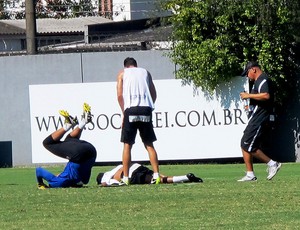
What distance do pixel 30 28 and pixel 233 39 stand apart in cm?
656

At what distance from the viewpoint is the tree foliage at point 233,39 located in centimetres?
2528

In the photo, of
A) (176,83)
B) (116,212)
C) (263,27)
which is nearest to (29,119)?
(176,83)

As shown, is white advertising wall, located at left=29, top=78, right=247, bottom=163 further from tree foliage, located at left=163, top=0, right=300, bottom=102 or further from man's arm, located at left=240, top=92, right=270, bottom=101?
man's arm, located at left=240, top=92, right=270, bottom=101

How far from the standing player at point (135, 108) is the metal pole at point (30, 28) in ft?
47.4

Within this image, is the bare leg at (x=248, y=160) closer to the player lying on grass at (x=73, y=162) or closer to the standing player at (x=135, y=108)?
the standing player at (x=135, y=108)

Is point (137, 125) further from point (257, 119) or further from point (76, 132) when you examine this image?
point (257, 119)

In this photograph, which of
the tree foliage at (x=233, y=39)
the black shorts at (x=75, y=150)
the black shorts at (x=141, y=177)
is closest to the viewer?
the black shorts at (x=75, y=150)

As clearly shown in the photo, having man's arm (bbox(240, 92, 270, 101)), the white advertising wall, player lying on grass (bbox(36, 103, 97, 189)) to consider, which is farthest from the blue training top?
the white advertising wall

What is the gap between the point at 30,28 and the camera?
2953cm

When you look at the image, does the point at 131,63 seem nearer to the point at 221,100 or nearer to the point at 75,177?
the point at 75,177

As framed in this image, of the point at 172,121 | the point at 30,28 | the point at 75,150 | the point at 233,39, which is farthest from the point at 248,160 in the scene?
the point at 30,28

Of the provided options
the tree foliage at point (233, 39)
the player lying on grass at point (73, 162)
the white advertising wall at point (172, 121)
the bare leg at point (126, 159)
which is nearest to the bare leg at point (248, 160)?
the bare leg at point (126, 159)

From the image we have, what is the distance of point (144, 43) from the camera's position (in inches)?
1157

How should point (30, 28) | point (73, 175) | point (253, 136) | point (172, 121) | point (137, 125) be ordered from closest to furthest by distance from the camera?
point (73, 175) → point (137, 125) → point (253, 136) → point (172, 121) → point (30, 28)
